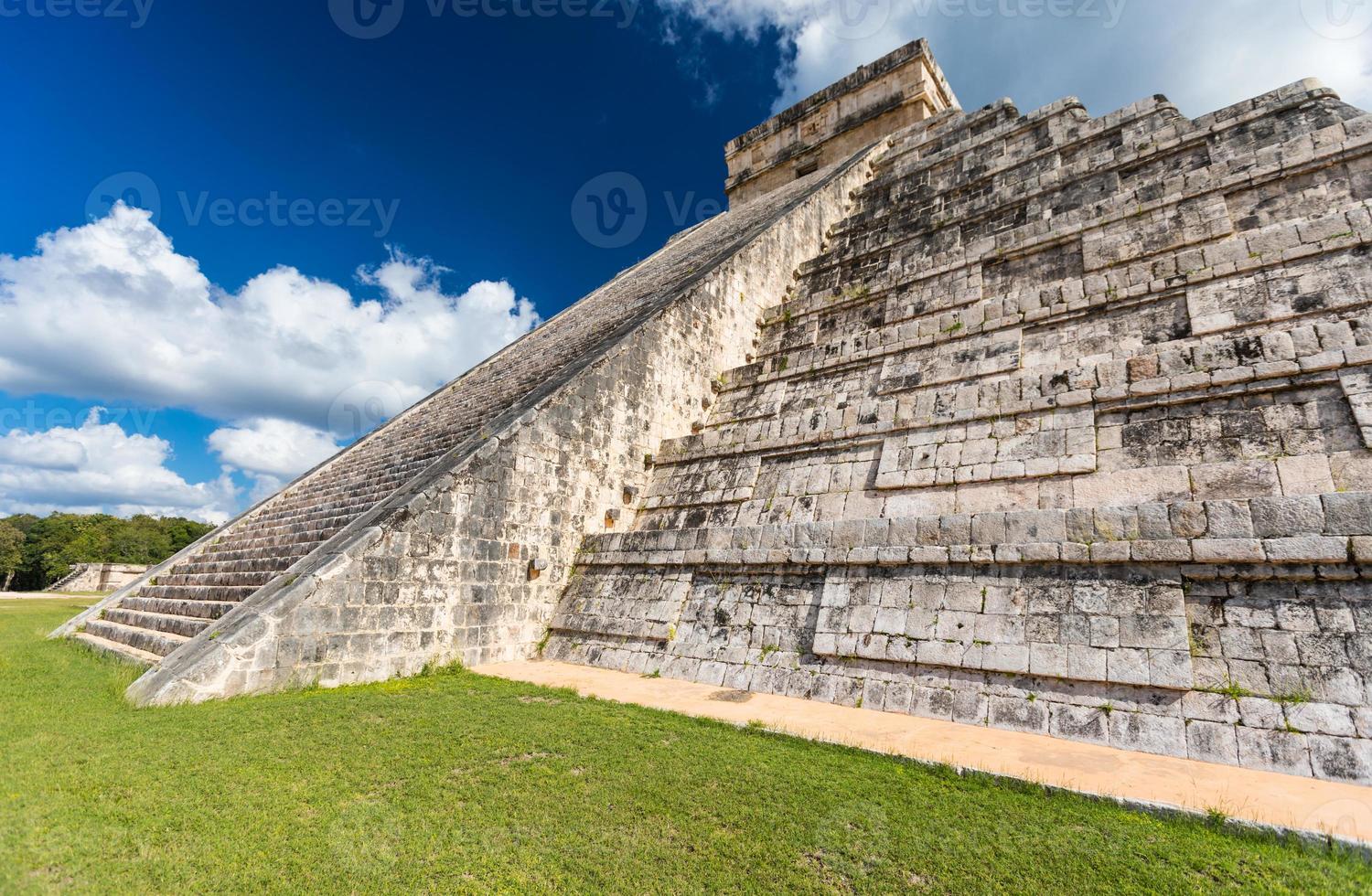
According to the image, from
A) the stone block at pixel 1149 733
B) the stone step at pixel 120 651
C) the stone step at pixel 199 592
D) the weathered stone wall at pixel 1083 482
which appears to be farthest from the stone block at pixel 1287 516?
the stone step at pixel 120 651

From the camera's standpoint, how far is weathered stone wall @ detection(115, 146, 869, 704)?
232 inches

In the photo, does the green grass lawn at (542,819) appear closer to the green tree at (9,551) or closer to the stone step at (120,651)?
the stone step at (120,651)

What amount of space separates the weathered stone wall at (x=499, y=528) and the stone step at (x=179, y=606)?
1265mm

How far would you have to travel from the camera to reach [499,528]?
773 centimetres

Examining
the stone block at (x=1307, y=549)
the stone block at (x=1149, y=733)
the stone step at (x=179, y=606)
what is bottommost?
the stone block at (x=1149, y=733)

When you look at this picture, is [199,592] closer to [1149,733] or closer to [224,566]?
[224,566]

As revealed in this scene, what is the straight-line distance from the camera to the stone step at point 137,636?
6957mm

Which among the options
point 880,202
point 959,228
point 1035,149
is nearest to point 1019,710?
point 959,228

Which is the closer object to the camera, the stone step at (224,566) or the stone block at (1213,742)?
the stone block at (1213,742)

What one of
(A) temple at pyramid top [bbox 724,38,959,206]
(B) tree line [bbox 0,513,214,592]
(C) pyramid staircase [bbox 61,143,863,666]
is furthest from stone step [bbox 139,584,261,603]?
(B) tree line [bbox 0,513,214,592]

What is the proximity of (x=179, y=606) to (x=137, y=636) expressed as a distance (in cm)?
53

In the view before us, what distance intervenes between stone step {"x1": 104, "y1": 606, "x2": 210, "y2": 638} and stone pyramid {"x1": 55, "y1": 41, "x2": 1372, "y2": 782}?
8 cm

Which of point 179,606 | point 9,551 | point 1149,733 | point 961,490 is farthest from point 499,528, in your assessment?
point 9,551

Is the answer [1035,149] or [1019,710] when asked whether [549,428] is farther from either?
[1035,149]
